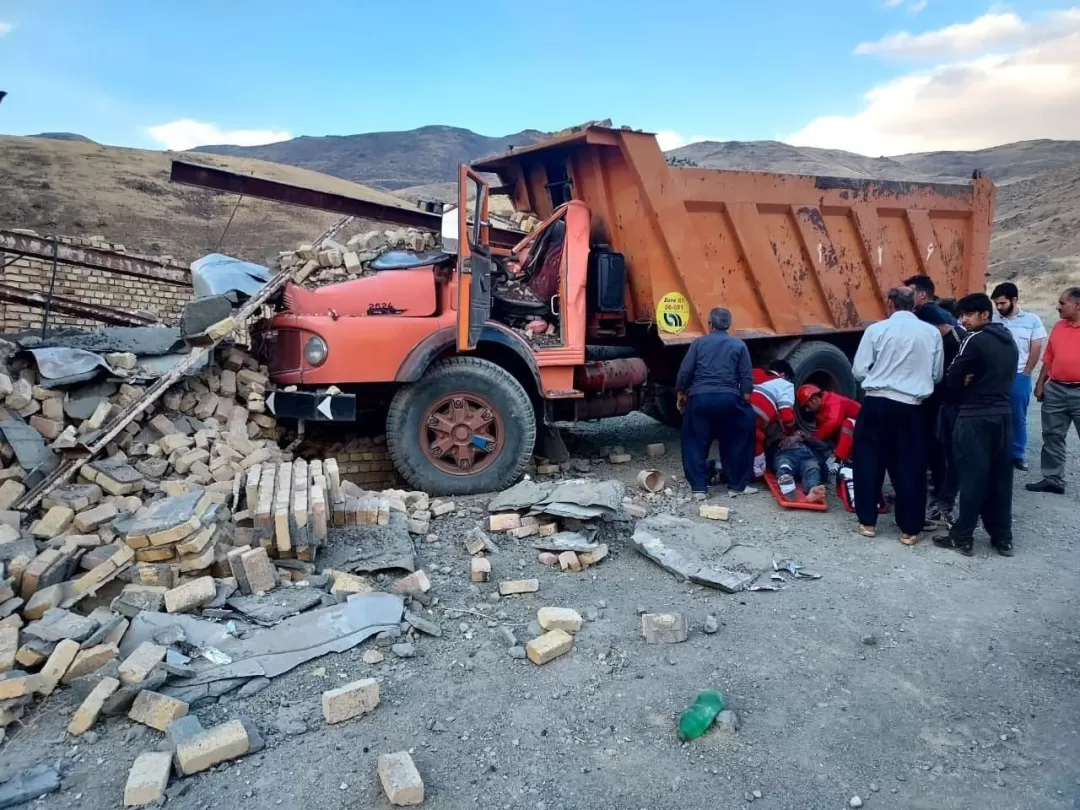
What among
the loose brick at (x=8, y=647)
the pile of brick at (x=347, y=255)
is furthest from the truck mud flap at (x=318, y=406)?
the loose brick at (x=8, y=647)

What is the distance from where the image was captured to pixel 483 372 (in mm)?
5266

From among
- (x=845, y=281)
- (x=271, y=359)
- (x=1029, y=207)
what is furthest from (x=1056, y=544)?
(x=1029, y=207)

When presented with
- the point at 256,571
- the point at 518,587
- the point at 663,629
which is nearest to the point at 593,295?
the point at 518,587

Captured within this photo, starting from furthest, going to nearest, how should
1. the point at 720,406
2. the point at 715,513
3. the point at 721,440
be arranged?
the point at 721,440 → the point at 720,406 → the point at 715,513

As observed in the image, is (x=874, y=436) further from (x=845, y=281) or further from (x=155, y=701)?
(x=155, y=701)

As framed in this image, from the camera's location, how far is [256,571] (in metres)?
3.56

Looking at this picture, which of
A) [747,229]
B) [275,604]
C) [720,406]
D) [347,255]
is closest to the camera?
[275,604]

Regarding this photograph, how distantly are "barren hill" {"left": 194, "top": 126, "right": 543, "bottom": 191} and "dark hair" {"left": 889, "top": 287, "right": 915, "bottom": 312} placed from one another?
56761 millimetres

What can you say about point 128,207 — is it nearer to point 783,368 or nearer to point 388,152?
point 783,368

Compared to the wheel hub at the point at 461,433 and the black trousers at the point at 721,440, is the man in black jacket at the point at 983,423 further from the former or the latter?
the wheel hub at the point at 461,433

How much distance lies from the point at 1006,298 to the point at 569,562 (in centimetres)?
404

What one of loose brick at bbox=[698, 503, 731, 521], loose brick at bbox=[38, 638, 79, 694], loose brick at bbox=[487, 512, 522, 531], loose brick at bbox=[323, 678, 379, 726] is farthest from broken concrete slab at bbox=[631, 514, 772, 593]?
loose brick at bbox=[38, 638, 79, 694]

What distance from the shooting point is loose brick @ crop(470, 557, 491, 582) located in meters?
3.89

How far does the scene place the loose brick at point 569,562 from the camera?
4035 mm
